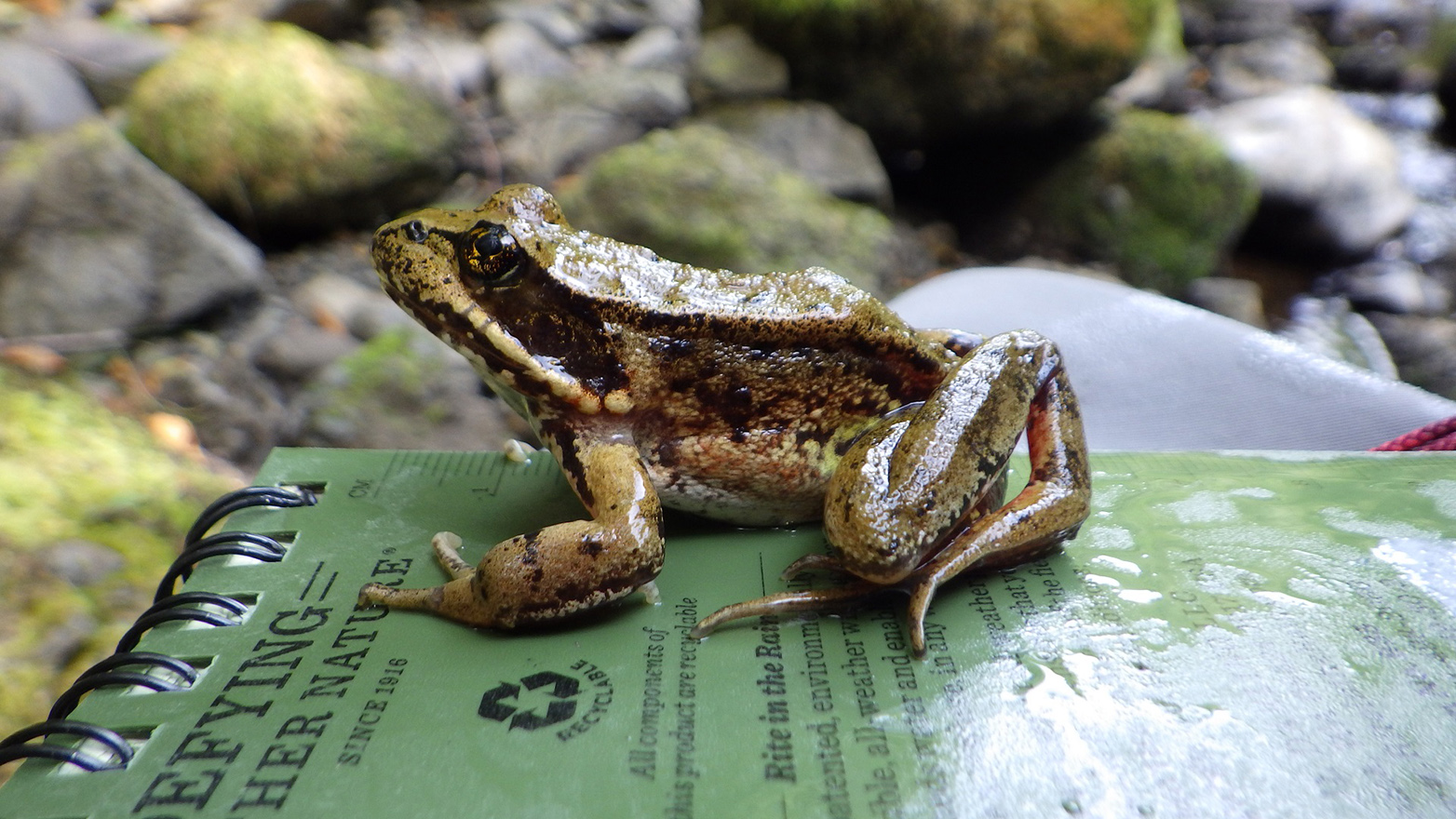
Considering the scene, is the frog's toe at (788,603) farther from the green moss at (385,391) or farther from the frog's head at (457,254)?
the green moss at (385,391)

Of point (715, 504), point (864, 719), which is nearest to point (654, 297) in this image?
point (715, 504)

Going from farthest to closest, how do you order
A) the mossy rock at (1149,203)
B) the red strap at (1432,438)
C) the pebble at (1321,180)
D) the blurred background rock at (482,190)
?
the pebble at (1321,180) < the mossy rock at (1149,203) < the blurred background rock at (482,190) < the red strap at (1432,438)

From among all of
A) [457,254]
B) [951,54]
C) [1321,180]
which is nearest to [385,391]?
[457,254]

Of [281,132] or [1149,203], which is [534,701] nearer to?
[281,132]

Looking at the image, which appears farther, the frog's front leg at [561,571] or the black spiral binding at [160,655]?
the frog's front leg at [561,571]

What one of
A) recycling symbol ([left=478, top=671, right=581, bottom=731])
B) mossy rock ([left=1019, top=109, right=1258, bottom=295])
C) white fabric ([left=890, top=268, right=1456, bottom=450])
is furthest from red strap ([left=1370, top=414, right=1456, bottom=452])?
mossy rock ([left=1019, top=109, right=1258, bottom=295])

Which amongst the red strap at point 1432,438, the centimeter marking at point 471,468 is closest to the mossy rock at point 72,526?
the centimeter marking at point 471,468

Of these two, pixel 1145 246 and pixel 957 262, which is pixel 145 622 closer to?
pixel 957 262

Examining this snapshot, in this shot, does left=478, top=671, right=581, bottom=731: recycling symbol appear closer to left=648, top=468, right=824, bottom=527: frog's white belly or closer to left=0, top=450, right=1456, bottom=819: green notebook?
left=0, top=450, right=1456, bottom=819: green notebook
